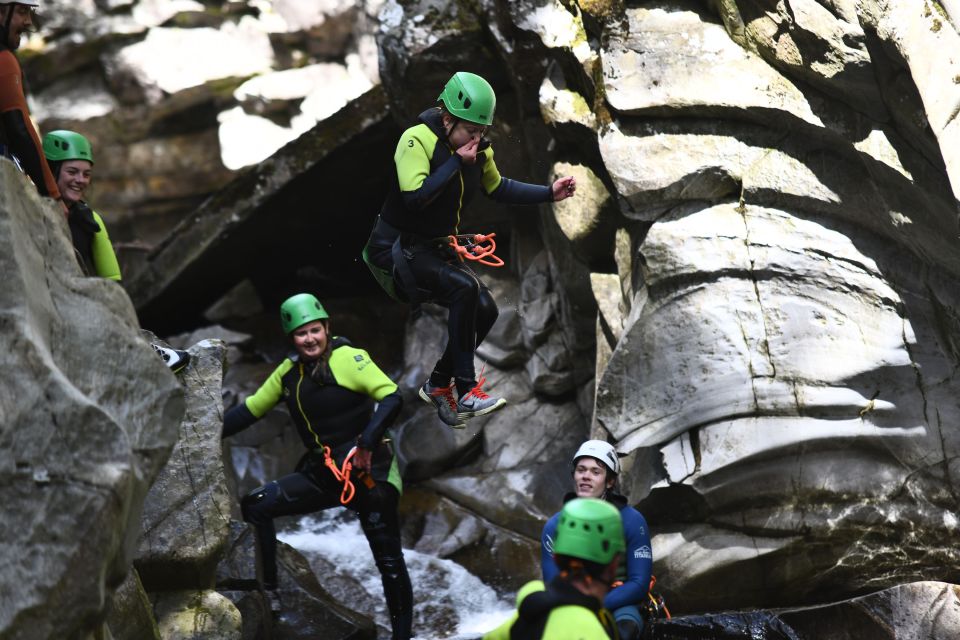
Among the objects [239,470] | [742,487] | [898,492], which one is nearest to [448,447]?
[239,470]

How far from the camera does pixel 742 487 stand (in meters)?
7.02

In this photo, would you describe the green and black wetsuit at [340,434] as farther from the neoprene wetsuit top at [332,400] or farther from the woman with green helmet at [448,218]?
the woman with green helmet at [448,218]

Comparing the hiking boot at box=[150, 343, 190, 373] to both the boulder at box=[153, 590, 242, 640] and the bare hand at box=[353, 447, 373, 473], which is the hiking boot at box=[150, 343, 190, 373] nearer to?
the bare hand at box=[353, 447, 373, 473]

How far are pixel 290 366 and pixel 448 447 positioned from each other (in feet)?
12.0

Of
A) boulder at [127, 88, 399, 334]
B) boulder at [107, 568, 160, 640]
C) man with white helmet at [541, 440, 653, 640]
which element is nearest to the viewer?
boulder at [107, 568, 160, 640]

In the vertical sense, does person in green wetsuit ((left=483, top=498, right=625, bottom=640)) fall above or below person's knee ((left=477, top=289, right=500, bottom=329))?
above

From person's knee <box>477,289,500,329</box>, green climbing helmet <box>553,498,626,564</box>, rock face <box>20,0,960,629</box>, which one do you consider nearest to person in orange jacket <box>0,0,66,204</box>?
person's knee <box>477,289,500,329</box>

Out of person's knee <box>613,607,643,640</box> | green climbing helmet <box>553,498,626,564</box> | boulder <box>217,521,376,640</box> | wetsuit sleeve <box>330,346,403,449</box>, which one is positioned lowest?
boulder <box>217,521,376,640</box>

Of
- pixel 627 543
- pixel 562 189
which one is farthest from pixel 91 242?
pixel 627 543

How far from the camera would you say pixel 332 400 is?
6.52 metres

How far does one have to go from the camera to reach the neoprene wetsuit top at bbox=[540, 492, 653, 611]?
543cm

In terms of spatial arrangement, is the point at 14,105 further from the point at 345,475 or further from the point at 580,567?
the point at 580,567

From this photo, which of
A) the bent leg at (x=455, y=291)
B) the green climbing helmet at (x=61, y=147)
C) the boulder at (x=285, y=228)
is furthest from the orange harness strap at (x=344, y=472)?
the boulder at (x=285, y=228)

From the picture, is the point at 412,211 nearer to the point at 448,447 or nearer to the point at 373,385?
the point at 373,385
